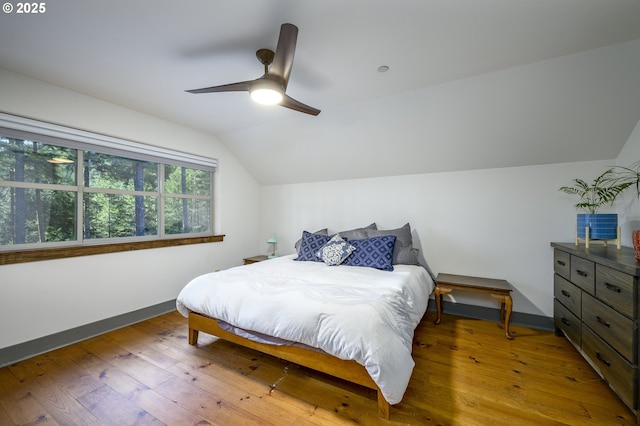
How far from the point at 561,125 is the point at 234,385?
3.61 meters

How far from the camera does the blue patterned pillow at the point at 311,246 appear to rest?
3357 mm

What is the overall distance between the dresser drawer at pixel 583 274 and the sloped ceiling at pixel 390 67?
1188 millimetres

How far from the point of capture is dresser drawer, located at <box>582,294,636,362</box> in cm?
149

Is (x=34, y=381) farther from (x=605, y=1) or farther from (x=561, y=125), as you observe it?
(x=561, y=125)

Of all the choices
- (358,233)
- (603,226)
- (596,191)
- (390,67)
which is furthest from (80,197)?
(596,191)

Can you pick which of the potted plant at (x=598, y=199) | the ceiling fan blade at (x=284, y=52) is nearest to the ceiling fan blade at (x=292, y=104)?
the ceiling fan blade at (x=284, y=52)

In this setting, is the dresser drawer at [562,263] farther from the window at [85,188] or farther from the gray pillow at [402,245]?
the window at [85,188]

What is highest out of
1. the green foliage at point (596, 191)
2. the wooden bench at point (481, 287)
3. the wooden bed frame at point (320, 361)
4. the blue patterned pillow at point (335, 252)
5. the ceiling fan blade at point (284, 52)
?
the ceiling fan blade at point (284, 52)

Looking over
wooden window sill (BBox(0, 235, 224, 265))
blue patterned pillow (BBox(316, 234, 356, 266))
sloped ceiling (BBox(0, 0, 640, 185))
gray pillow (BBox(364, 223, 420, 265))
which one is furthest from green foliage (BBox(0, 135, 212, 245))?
gray pillow (BBox(364, 223, 420, 265))

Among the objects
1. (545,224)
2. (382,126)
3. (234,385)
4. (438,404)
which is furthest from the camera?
(382,126)

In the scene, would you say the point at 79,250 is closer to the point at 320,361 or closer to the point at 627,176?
the point at 320,361

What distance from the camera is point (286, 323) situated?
1737 millimetres

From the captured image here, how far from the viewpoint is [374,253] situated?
298 cm

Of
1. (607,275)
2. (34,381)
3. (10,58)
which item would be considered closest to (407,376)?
(607,275)
